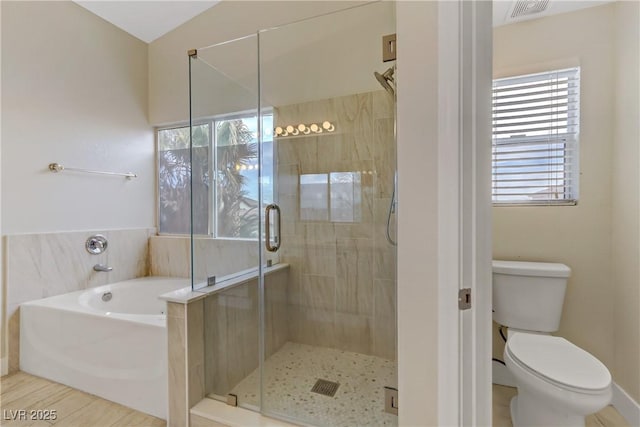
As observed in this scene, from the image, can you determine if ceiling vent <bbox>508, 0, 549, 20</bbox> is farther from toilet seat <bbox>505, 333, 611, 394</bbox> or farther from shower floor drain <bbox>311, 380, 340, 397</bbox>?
shower floor drain <bbox>311, 380, 340, 397</bbox>

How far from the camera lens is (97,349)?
178 cm

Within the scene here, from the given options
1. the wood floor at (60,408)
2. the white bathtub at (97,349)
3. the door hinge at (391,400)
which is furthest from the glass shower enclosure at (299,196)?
the wood floor at (60,408)

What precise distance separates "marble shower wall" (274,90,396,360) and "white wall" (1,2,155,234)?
5.29 feet

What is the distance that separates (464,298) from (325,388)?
1.31m

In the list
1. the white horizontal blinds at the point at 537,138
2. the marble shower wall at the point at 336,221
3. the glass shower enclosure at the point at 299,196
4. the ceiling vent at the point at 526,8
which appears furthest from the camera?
the marble shower wall at the point at 336,221

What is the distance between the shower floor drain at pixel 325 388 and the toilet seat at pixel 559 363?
1008 millimetres

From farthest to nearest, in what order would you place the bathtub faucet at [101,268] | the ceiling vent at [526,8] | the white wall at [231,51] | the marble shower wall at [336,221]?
1. the bathtub faucet at [101,268]
2. the white wall at [231,51]
3. the marble shower wall at [336,221]
4. the ceiling vent at [526,8]

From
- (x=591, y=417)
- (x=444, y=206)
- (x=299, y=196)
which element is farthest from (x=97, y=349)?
(x=591, y=417)

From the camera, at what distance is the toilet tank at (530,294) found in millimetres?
1703

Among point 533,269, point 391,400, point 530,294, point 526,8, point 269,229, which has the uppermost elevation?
point 526,8

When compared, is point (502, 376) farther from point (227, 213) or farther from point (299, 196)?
point (227, 213)

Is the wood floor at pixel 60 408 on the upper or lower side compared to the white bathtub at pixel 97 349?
lower

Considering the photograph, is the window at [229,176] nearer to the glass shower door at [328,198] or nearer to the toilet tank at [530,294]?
the glass shower door at [328,198]

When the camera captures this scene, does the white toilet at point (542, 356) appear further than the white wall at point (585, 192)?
No
